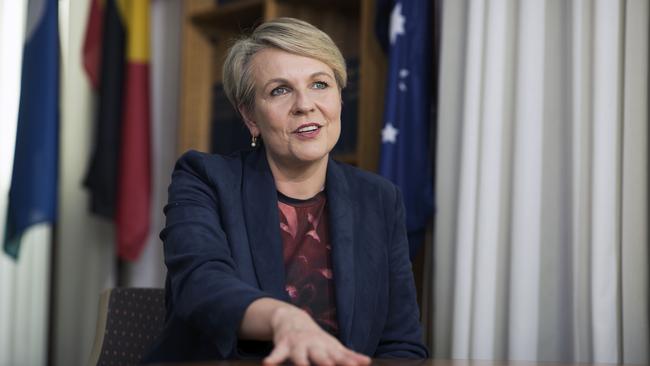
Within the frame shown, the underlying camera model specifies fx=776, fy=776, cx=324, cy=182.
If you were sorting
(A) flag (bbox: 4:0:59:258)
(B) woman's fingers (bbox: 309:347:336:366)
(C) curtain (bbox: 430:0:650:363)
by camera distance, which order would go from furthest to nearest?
1. (A) flag (bbox: 4:0:59:258)
2. (C) curtain (bbox: 430:0:650:363)
3. (B) woman's fingers (bbox: 309:347:336:366)

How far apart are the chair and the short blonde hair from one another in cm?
62

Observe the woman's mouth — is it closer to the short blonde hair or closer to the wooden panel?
the short blonde hair

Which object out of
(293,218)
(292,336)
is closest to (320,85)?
(293,218)

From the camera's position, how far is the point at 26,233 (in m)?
3.84

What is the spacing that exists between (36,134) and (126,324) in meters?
1.78

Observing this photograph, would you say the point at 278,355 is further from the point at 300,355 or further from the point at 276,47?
the point at 276,47

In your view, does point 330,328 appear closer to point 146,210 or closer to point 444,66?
point 444,66

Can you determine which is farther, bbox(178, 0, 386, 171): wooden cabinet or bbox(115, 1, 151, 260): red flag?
bbox(115, 1, 151, 260): red flag

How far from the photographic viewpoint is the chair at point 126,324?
2.12 metres

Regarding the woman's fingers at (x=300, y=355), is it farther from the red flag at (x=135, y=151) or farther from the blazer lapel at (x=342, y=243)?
the red flag at (x=135, y=151)

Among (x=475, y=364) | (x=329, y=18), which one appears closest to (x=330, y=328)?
(x=475, y=364)

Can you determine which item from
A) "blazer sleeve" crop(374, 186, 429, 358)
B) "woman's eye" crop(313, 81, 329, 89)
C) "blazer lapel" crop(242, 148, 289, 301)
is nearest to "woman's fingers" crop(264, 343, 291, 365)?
"blazer lapel" crop(242, 148, 289, 301)

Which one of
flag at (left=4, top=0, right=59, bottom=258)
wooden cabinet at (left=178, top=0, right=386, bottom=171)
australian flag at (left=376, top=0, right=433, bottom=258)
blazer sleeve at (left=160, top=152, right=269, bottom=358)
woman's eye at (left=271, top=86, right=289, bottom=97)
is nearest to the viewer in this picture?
blazer sleeve at (left=160, top=152, right=269, bottom=358)

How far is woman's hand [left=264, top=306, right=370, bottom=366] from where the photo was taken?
43.4 inches
